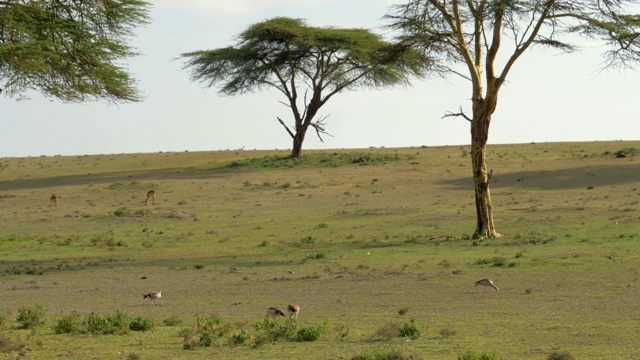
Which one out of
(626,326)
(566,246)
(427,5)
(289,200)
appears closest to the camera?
(626,326)

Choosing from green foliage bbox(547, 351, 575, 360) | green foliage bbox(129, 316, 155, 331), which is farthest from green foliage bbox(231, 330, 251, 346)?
green foliage bbox(547, 351, 575, 360)

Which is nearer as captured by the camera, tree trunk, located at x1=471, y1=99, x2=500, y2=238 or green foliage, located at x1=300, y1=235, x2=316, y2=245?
tree trunk, located at x1=471, y1=99, x2=500, y2=238

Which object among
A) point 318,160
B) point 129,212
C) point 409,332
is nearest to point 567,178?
point 318,160

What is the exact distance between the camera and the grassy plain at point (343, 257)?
13172 mm

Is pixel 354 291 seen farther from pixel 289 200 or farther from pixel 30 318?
pixel 289 200

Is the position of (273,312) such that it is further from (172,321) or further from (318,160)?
(318,160)

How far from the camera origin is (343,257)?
24.5 meters

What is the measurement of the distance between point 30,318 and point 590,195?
1077 inches

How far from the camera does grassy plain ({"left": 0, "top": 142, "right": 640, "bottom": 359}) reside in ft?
43.2

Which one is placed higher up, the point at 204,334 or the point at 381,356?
the point at 381,356

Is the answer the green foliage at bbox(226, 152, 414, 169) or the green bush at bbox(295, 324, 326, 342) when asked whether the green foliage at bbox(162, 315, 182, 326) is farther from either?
the green foliage at bbox(226, 152, 414, 169)

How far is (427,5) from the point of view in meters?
28.3

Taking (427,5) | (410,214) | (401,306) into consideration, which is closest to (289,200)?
(410,214)

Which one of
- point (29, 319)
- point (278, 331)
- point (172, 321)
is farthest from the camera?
point (172, 321)
